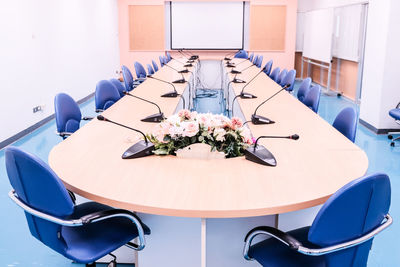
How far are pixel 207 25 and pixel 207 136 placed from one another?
10.1m

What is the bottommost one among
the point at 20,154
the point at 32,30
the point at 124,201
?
the point at 124,201

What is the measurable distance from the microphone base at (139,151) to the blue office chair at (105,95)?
6.51 feet

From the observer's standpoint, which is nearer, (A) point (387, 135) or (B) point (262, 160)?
(B) point (262, 160)

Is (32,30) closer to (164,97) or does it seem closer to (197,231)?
(164,97)

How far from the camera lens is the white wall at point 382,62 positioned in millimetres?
5422

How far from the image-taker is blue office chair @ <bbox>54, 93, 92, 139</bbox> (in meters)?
3.39

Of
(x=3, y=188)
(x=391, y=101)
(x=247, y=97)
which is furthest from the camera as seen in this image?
(x=391, y=101)

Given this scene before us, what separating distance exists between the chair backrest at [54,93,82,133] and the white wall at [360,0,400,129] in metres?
4.23

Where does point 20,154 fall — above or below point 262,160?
above

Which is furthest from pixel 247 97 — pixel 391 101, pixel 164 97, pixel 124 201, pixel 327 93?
pixel 327 93

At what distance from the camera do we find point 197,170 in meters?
2.14

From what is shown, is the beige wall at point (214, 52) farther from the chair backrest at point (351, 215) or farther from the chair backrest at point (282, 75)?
the chair backrest at point (351, 215)

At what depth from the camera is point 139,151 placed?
234cm

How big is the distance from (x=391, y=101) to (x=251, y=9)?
6757mm
